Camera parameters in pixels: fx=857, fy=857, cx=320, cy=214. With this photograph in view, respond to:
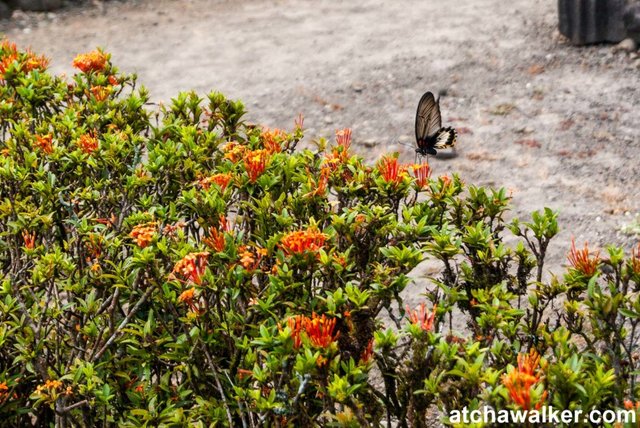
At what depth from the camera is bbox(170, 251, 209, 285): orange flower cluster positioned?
2.32 metres

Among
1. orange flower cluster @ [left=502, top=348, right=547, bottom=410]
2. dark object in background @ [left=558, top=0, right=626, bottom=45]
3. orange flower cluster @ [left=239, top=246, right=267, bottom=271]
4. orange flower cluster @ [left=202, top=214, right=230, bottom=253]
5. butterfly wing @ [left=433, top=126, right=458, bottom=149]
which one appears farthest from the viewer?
dark object in background @ [left=558, top=0, right=626, bottom=45]

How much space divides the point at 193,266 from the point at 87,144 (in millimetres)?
1249

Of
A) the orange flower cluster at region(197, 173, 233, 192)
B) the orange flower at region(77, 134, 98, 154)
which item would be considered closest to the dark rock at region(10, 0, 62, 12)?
the orange flower at region(77, 134, 98, 154)

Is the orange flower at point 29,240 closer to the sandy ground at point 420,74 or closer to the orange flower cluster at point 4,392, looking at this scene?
the orange flower cluster at point 4,392

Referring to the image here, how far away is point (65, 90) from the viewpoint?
13.3ft

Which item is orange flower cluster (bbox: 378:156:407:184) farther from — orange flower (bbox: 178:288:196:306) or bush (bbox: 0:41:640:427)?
orange flower (bbox: 178:288:196:306)

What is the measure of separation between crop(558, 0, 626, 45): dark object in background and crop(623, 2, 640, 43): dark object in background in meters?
0.06

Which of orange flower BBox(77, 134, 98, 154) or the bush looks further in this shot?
orange flower BBox(77, 134, 98, 154)

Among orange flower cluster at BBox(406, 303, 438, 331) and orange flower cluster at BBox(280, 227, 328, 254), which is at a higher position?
orange flower cluster at BBox(280, 227, 328, 254)

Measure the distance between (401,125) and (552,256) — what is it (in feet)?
7.24

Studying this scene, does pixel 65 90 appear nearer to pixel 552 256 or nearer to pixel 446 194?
pixel 446 194

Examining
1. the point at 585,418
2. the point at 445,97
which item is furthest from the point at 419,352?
the point at 445,97

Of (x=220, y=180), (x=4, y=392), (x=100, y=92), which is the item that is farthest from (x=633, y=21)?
Result: (x=4, y=392)

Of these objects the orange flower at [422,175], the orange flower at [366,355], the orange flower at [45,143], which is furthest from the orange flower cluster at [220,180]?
the orange flower at [366,355]
